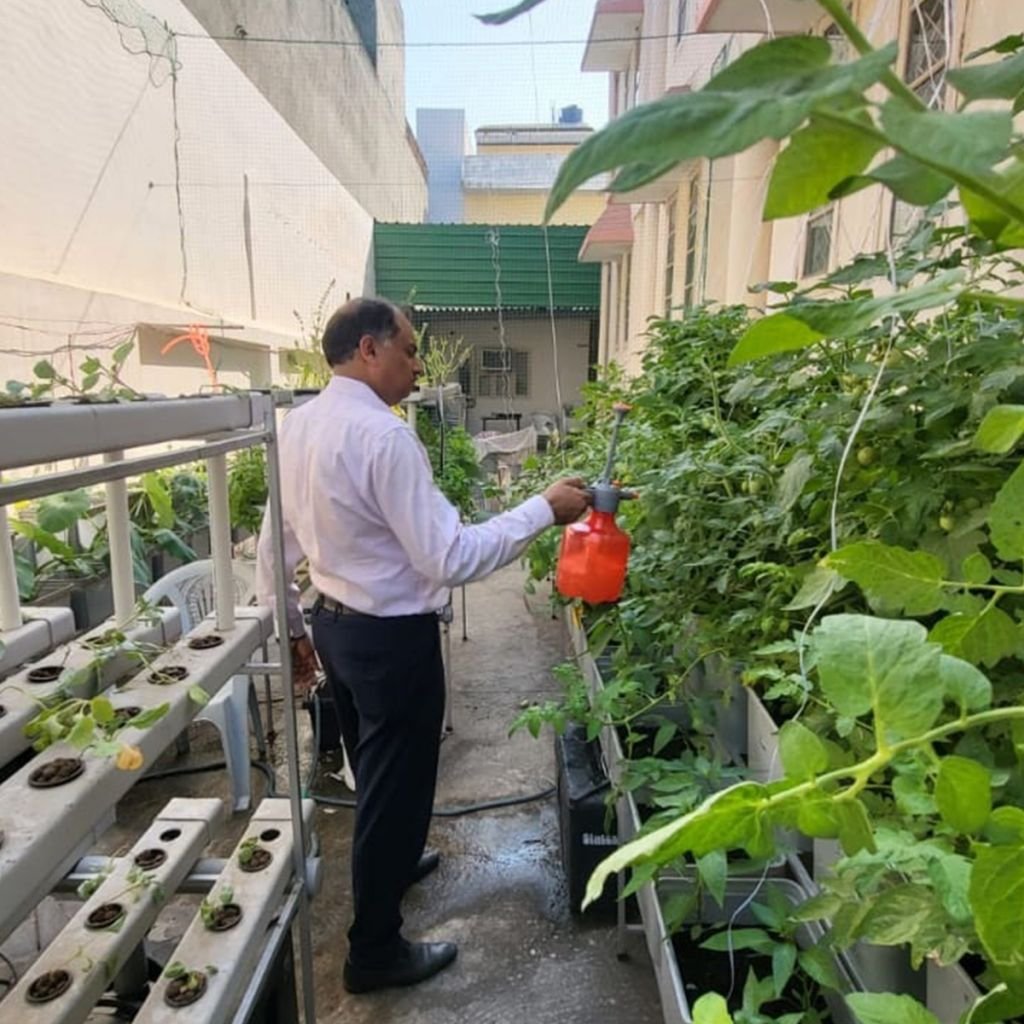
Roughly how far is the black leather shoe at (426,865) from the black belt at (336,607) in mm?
931

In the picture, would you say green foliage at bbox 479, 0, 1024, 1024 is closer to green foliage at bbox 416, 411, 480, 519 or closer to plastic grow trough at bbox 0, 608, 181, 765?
plastic grow trough at bbox 0, 608, 181, 765

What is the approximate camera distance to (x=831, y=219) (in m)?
3.24

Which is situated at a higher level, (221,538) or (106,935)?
(221,538)

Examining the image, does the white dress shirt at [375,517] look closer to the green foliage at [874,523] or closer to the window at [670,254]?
the green foliage at [874,523]

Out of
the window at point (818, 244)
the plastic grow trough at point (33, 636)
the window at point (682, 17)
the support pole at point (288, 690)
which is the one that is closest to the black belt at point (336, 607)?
the support pole at point (288, 690)

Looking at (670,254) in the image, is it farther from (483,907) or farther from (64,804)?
(64,804)

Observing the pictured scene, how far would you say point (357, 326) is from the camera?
1.85m

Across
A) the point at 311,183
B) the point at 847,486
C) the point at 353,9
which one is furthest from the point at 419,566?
the point at 353,9

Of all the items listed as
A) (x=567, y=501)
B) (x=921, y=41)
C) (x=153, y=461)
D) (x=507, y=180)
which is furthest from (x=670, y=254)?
(x=507, y=180)

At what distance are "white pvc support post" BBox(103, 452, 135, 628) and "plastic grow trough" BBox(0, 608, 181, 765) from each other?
34 millimetres

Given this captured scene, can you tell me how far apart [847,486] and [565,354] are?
39.5 ft

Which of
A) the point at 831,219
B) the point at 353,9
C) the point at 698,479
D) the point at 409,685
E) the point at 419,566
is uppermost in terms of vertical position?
the point at 353,9

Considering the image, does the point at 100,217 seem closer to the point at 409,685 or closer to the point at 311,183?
the point at 409,685

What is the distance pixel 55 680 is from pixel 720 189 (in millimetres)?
4976
